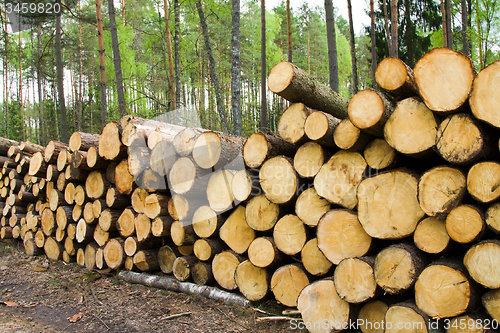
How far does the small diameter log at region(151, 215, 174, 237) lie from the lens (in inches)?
138

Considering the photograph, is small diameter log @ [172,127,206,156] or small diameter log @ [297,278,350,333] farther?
small diameter log @ [172,127,206,156]

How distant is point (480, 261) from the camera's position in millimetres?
1840

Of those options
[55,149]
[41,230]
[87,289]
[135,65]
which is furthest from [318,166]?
[135,65]

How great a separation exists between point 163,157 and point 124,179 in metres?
0.74

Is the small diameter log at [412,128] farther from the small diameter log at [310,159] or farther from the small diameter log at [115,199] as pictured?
the small diameter log at [115,199]

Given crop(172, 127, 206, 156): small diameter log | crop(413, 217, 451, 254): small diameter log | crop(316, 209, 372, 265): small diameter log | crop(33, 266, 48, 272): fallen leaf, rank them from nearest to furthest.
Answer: crop(413, 217, 451, 254): small diameter log → crop(316, 209, 372, 265): small diameter log → crop(172, 127, 206, 156): small diameter log → crop(33, 266, 48, 272): fallen leaf

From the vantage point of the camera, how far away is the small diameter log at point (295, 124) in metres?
2.71

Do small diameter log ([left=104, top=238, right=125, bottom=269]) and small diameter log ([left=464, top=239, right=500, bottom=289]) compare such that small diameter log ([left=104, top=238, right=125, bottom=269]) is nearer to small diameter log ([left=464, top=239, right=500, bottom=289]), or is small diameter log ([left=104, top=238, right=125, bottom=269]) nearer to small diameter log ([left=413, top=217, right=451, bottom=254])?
small diameter log ([left=413, top=217, right=451, bottom=254])

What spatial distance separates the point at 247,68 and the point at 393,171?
2315 centimetres

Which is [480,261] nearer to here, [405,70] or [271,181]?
[405,70]

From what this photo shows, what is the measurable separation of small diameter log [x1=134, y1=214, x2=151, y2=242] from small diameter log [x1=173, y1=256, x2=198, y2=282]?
452mm

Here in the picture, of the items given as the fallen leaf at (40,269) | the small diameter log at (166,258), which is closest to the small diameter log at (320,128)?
the small diameter log at (166,258)

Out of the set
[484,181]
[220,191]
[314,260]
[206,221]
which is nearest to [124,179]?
[206,221]

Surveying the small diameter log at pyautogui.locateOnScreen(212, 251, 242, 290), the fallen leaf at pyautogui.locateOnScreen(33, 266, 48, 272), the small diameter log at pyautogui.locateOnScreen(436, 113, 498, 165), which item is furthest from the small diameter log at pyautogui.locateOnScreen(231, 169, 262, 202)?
the fallen leaf at pyautogui.locateOnScreen(33, 266, 48, 272)
